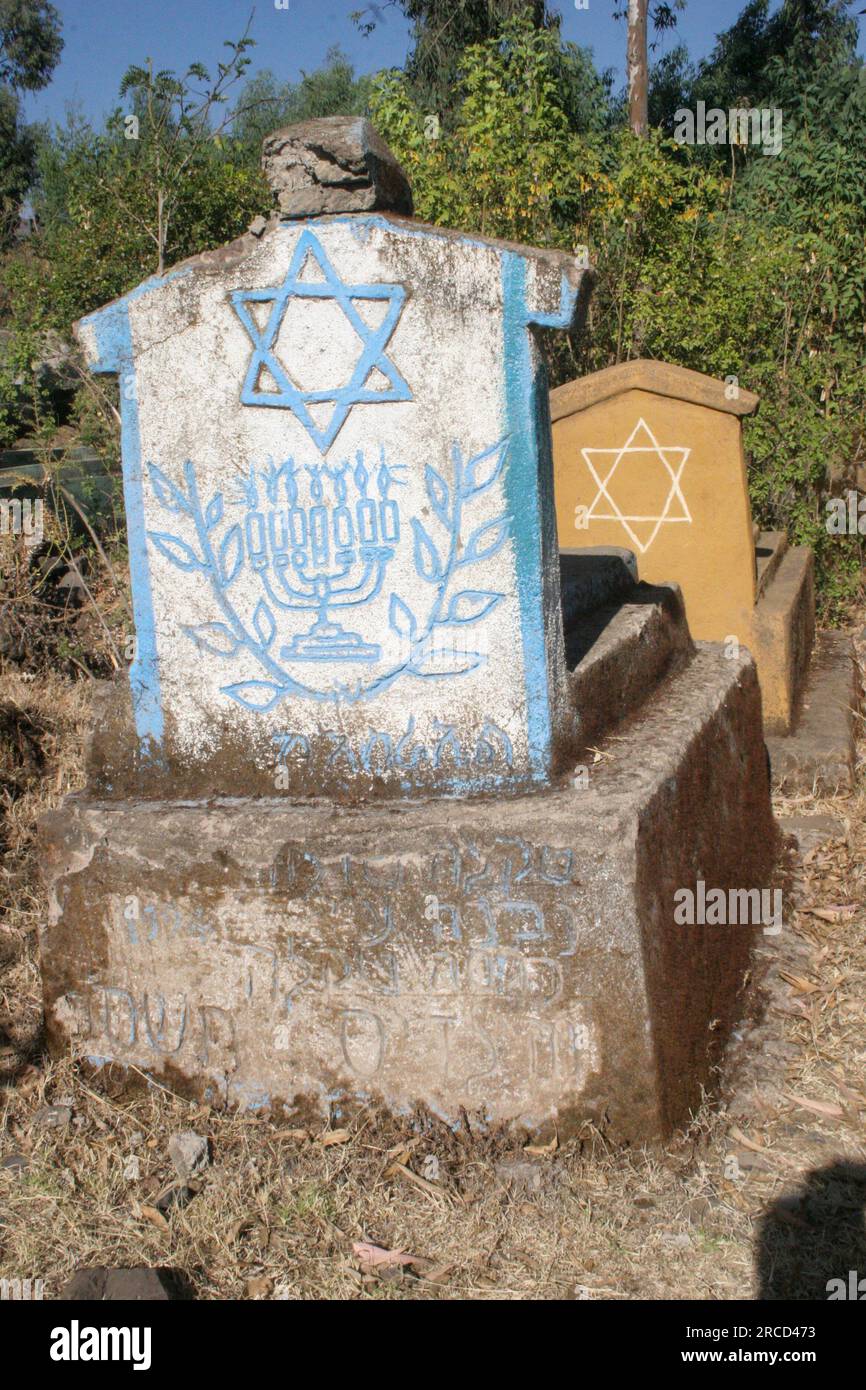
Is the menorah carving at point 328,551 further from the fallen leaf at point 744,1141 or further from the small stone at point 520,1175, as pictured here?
the fallen leaf at point 744,1141

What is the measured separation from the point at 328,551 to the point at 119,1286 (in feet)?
5.36

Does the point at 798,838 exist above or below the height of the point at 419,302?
below

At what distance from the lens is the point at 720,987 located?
3344mm

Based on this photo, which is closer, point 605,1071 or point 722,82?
point 605,1071

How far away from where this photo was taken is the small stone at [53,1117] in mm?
3016

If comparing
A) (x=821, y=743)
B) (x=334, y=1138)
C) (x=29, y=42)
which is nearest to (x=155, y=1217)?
(x=334, y=1138)

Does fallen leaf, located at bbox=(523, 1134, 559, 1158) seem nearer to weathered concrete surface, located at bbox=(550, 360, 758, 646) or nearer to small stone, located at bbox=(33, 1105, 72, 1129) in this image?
small stone, located at bbox=(33, 1105, 72, 1129)

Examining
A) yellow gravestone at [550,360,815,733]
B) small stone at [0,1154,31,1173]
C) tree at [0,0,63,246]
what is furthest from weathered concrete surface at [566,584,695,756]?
tree at [0,0,63,246]

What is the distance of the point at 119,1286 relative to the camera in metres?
2.38

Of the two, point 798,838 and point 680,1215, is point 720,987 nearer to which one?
point 680,1215

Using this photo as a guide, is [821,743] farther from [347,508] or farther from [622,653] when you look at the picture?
[347,508]

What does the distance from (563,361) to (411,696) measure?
5.94 meters

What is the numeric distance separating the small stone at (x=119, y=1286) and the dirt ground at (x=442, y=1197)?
0.13 metres

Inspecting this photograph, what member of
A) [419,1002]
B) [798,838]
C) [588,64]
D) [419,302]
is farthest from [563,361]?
[588,64]
